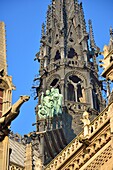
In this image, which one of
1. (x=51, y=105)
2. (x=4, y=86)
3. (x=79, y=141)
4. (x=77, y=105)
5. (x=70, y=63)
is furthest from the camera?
(x=70, y=63)

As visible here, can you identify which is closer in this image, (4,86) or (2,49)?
(4,86)

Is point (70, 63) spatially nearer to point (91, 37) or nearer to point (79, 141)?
point (91, 37)

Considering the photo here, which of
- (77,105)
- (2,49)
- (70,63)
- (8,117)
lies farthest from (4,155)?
(70,63)

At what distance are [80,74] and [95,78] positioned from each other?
1733 mm

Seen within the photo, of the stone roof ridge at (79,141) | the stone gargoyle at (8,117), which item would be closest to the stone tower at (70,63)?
the stone roof ridge at (79,141)

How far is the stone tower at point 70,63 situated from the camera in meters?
38.1

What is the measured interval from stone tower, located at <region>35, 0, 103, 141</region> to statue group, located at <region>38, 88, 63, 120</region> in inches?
23.5

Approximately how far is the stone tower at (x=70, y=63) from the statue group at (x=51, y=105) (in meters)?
0.60

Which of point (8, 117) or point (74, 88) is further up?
point (74, 88)

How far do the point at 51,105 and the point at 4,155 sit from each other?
2761 centimetres

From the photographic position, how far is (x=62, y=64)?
136ft

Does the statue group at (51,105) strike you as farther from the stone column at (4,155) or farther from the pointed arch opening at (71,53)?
the stone column at (4,155)

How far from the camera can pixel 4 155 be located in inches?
379

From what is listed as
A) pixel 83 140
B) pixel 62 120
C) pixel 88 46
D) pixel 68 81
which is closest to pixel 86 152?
pixel 83 140
